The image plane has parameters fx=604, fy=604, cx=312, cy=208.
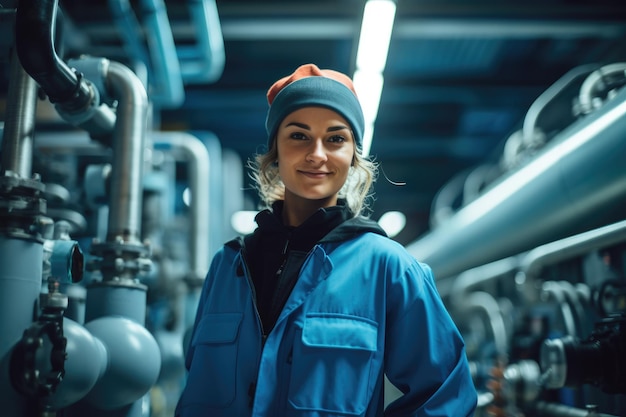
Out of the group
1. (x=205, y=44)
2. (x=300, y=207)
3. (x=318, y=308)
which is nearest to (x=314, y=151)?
(x=300, y=207)

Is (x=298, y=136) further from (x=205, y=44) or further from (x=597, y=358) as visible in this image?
(x=205, y=44)

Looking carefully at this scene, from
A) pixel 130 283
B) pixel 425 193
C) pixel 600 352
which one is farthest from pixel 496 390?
pixel 425 193

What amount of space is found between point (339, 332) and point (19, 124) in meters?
0.75

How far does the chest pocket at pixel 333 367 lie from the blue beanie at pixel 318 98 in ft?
1.31

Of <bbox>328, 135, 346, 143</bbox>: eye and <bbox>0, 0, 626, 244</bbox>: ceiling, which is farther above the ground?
<bbox>0, 0, 626, 244</bbox>: ceiling

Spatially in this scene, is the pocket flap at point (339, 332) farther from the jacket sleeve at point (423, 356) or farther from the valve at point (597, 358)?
the valve at point (597, 358)

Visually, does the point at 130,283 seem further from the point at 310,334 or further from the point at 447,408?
the point at 447,408

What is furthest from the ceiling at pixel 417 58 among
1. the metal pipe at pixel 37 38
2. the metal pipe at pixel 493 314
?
the metal pipe at pixel 493 314

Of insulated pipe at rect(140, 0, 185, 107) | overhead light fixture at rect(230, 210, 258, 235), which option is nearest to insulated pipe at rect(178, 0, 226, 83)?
insulated pipe at rect(140, 0, 185, 107)

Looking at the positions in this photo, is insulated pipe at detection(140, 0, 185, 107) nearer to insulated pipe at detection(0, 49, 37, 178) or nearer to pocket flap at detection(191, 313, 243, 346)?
insulated pipe at detection(0, 49, 37, 178)

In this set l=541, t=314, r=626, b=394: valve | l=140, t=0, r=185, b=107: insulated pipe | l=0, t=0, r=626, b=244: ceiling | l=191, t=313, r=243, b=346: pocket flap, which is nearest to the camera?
l=191, t=313, r=243, b=346: pocket flap

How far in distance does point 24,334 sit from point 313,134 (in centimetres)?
63

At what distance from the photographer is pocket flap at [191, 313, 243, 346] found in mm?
1084

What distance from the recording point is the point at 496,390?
2.46 m
